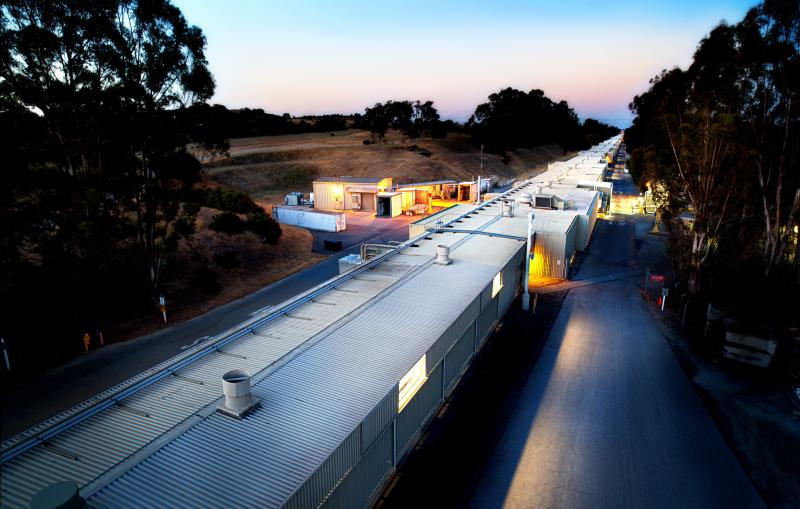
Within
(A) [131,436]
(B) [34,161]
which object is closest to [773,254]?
(A) [131,436]

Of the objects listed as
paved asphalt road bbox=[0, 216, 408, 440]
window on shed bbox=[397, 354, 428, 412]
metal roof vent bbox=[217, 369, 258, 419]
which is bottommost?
paved asphalt road bbox=[0, 216, 408, 440]

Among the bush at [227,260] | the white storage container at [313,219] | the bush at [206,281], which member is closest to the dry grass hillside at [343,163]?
the white storage container at [313,219]

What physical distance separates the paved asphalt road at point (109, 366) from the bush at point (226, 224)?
29.0ft

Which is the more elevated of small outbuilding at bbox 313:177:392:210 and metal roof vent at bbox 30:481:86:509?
small outbuilding at bbox 313:177:392:210

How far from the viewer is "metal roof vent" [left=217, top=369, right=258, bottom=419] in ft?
29.9

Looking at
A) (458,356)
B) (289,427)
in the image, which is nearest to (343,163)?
(458,356)

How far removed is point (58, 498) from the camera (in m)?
5.84

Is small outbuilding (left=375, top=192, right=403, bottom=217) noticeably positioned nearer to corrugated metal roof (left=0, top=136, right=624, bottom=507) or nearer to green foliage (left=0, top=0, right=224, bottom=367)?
green foliage (left=0, top=0, right=224, bottom=367)

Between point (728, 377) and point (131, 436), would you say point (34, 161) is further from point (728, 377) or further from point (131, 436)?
point (728, 377)

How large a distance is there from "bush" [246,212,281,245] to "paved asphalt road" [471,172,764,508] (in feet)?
72.2

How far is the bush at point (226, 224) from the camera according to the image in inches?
1273

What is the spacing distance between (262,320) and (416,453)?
610 centimetres

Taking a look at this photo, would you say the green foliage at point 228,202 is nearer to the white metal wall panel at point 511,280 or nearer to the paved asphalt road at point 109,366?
the paved asphalt road at point 109,366

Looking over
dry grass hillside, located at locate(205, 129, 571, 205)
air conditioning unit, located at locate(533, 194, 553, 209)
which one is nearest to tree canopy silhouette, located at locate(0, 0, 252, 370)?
air conditioning unit, located at locate(533, 194, 553, 209)
